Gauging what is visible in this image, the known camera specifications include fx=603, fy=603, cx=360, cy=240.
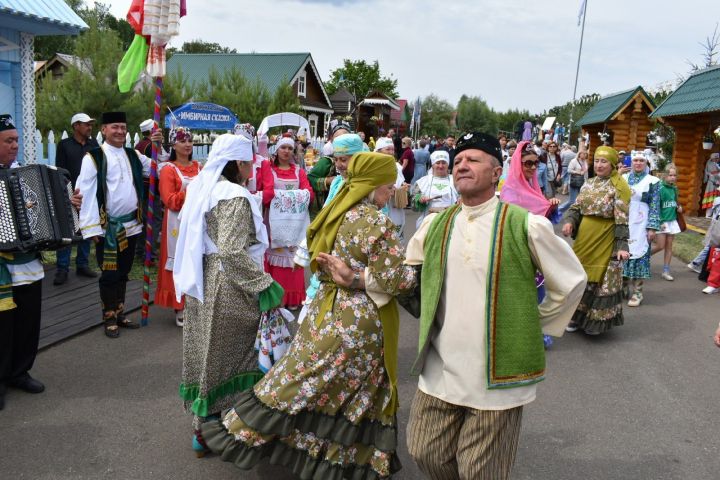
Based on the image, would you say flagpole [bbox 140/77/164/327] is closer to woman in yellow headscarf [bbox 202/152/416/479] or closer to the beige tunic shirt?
woman in yellow headscarf [bbox 202/152/416/479]

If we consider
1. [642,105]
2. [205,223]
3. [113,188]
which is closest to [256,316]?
[205,223]

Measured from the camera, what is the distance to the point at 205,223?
3.65 metres

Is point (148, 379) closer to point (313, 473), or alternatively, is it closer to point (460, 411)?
point (313, 473)

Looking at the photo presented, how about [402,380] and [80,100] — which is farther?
[80,100]

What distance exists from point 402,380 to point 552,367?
156cm

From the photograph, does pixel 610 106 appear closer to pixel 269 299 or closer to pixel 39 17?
pixel 39 17

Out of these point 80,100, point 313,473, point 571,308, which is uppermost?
point 80,100

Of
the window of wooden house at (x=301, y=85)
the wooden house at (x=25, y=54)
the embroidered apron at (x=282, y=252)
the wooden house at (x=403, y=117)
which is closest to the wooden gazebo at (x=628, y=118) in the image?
the window of wooden house at (x=301, y=85)

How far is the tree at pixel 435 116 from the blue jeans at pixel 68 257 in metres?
79.7

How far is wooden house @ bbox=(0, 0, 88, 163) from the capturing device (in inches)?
310

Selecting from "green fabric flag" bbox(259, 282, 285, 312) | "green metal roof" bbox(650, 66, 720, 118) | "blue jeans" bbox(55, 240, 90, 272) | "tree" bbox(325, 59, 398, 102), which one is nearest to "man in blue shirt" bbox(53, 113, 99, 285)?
"blue jeans" bbox(55, 240, 90, 272)

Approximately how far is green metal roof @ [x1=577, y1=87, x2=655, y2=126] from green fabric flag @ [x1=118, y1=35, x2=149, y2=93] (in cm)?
2104

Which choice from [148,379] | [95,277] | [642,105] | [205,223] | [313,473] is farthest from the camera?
[642,105]

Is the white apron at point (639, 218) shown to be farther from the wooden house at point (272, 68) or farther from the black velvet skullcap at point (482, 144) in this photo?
the wooden house at point (272, 68)
